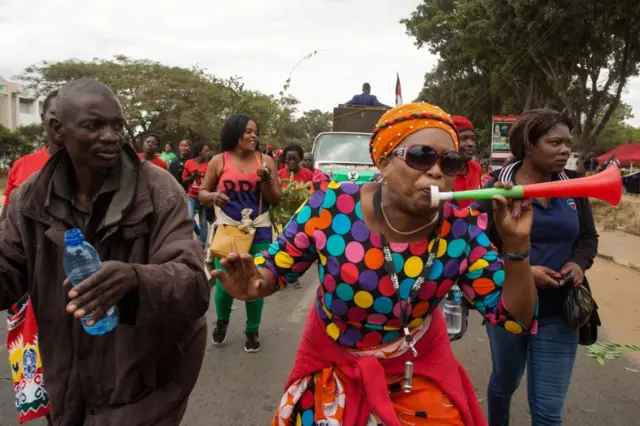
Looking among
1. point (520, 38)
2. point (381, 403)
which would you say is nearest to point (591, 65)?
point (520, 38)

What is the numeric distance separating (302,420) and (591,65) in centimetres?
2124

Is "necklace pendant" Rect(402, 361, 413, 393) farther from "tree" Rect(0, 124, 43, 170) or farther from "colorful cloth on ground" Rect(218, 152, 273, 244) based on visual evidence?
"tree" Rect(0, 124, 43, 170)

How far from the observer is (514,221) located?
185 cm

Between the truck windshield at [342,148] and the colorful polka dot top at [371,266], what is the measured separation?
8325 millimetres

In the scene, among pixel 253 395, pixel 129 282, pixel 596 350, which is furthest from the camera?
pixel 596 350

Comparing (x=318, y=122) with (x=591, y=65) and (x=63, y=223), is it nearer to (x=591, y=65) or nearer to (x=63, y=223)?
(x=591, y=65)

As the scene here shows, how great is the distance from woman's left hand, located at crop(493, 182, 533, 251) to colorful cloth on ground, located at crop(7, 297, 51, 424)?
5.64 ft

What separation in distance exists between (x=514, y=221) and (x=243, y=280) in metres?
0.97

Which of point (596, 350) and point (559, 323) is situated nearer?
point (559, 323)

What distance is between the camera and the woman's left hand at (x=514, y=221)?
1.81m

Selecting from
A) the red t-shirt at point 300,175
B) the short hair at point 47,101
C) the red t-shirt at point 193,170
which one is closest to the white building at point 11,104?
the red t-shirt at point 193,170

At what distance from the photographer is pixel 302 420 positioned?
2113 mm

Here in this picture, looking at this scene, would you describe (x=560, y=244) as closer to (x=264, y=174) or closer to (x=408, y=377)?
(x=408, y=377)

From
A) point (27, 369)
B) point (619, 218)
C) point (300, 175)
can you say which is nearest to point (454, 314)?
point (27, 369)
